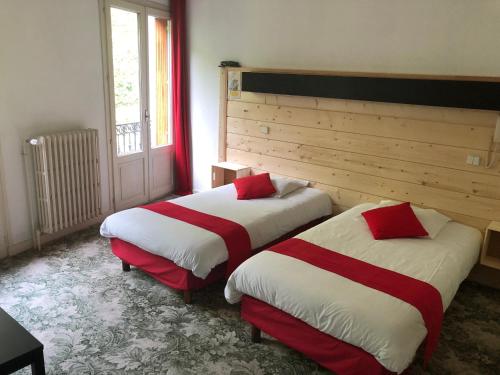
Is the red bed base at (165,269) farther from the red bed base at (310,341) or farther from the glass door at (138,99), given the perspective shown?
the glass door at (138,99)

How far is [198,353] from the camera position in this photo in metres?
2.63

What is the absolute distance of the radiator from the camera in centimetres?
380

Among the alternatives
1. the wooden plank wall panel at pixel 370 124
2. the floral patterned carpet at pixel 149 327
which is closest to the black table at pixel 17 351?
the floral patterned carpet at pixel 149 327

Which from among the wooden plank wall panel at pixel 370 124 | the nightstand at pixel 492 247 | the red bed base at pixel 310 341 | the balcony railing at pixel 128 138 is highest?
the wooden plank wall panel at pixel 370 124

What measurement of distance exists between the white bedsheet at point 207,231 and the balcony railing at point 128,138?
1.34 m

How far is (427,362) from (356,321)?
655 mm

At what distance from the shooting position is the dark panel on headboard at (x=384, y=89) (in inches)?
125

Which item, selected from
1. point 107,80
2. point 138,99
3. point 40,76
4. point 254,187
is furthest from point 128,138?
point 254,187

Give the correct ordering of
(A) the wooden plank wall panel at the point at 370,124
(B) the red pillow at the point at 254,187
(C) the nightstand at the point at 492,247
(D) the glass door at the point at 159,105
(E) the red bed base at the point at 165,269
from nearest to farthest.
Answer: (E) the red bed base at the point at 165,269
(C) the nightstand at the point at 492,247
(A) the wooden plank wall panel at the point at 370,124
(B) the red pillow at the point at 254,187
(D) the glass door at the point at 159,105

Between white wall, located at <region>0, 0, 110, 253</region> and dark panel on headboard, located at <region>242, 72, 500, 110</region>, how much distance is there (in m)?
1.61

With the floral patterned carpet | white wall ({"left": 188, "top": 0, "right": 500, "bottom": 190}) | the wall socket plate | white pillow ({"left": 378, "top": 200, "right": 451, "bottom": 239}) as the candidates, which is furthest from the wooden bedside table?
the wall socket plate

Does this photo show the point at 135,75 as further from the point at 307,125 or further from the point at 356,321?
the point at 356,321

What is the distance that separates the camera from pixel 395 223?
3.21 m

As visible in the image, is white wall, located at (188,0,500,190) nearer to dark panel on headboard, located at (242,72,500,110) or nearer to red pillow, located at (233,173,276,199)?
dark panel on headboard, located at (242,72,500,110)
